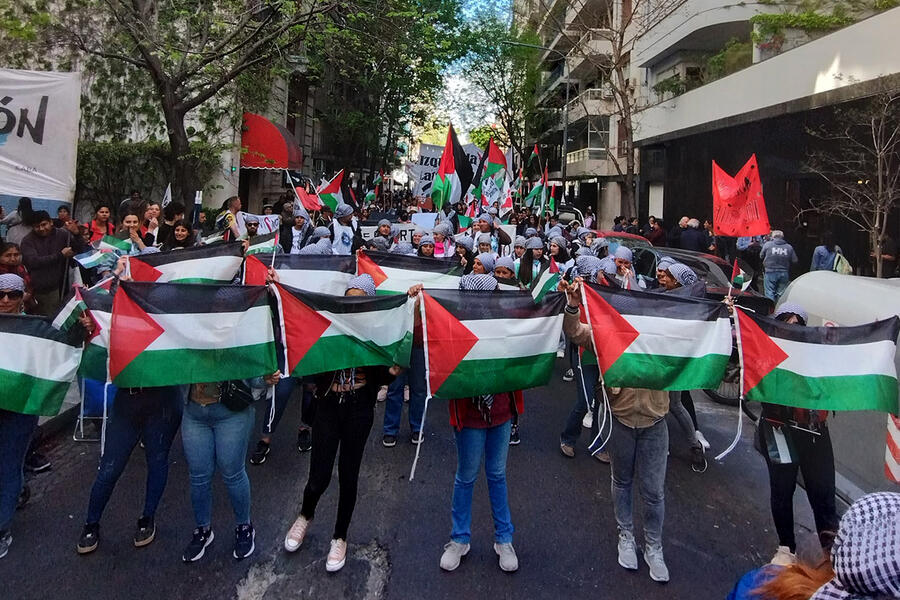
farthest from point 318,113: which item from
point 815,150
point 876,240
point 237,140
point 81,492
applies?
point 81,492

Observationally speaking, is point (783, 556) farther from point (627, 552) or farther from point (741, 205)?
point (741, 205)

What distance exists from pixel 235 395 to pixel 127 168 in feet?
54.3

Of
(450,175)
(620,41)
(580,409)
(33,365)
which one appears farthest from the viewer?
(620,41)

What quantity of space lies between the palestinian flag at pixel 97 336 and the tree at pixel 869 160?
13.1m

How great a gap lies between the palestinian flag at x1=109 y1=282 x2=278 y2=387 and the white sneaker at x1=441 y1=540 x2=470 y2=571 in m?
1.54

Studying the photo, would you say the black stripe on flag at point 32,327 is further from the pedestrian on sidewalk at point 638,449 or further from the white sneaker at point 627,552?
the white sneaker at point 627,552

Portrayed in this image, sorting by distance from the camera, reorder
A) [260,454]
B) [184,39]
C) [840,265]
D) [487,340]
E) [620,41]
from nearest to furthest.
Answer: [487,340] → [260,454] → [840,265] → [184,39] → [620,41]

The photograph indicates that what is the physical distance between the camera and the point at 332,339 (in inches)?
154

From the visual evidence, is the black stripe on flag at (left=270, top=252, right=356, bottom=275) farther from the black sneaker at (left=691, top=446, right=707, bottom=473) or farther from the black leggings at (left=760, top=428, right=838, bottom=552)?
the black leggings at (left=760, top=428, right=838, bottom=552)

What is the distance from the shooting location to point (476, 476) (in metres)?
3.89

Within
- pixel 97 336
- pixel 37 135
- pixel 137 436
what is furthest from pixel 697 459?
pixel 37 135

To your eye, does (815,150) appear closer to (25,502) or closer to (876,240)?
(876,240)

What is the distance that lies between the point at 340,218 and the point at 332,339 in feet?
26.3

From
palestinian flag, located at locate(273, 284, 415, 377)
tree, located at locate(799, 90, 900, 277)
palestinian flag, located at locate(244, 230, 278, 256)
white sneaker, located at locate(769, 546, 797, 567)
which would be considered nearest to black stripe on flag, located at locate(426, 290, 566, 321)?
palestinian flag, located at locate(273, 284, 415, 377)
